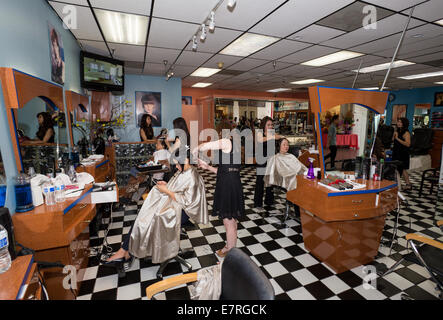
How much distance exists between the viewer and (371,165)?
2678 millimetres

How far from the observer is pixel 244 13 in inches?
107

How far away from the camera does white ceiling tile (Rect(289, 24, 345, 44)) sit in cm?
318

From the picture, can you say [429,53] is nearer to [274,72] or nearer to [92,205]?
[274,72]

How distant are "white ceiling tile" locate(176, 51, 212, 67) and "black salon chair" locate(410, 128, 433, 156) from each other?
753cm

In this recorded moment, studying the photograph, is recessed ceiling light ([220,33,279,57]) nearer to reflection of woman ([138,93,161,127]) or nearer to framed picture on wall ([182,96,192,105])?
reflection of woman ([138,93,161,127])

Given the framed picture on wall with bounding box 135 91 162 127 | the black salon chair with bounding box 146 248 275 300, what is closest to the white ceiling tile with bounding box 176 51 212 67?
the framed picture on wall with bounding box 135 91 162 127

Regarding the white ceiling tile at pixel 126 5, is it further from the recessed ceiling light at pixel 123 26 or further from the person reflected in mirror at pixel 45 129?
the person reflected in mirror at pixel 45 129

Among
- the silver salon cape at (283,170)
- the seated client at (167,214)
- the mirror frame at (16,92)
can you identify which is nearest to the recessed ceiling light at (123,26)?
the mirror frame at (16,92)

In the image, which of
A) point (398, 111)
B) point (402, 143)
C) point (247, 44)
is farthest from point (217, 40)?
point (398, 111)

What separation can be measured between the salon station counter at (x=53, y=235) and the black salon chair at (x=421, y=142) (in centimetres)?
951

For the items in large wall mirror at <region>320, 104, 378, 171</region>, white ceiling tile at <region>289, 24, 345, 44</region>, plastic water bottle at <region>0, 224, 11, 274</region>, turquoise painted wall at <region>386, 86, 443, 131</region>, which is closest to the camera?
plastic water bottle at <region>0, 224, 11, 274</region>

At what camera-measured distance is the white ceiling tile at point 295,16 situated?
8.17 feet

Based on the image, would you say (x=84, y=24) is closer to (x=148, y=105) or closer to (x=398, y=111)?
→ (x=148, y=105)

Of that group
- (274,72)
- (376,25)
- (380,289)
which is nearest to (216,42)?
(376,25)
